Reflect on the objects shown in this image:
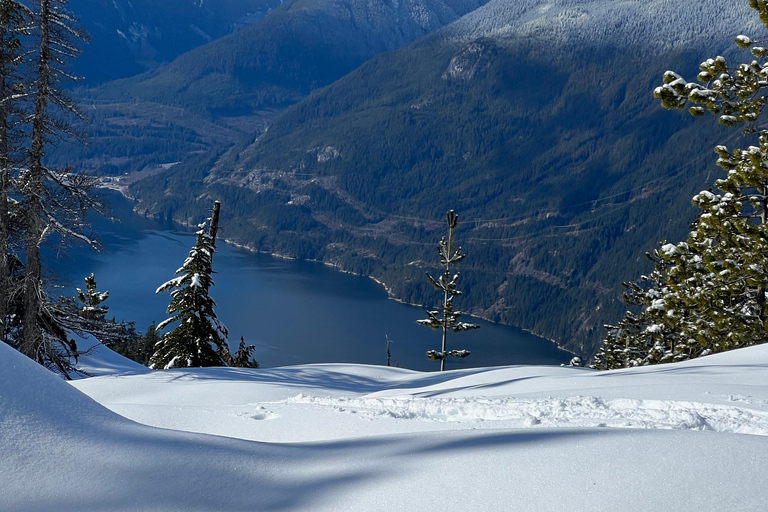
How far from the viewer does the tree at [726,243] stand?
33.8 ft

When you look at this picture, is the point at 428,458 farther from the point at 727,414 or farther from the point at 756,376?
the point at 756,376

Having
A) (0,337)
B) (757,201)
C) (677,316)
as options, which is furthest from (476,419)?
(677,316)

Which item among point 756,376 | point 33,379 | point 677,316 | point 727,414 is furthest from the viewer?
point 677,316

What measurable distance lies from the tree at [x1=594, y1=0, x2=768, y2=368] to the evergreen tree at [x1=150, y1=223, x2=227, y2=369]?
528 inches

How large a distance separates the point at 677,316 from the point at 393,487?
1702 cm

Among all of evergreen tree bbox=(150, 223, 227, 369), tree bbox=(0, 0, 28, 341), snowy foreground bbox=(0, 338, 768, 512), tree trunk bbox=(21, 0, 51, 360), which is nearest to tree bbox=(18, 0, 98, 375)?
tree trunk bbox=(21, 0, 51, 360)

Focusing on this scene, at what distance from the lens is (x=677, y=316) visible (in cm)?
1897

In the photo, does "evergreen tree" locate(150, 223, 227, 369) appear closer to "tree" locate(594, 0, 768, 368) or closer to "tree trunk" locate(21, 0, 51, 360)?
"tree trunk" locate(21, 0, 51, 360)

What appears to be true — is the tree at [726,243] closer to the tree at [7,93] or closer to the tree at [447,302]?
the tree at [447,302]

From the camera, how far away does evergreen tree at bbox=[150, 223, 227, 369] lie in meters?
21.5

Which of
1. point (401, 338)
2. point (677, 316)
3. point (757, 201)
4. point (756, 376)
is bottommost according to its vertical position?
point (756, 376)

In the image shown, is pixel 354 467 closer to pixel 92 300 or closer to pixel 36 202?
pixel 36 202

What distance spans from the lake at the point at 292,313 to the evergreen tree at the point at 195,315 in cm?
7241

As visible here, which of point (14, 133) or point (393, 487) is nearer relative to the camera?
point (393, 487)
